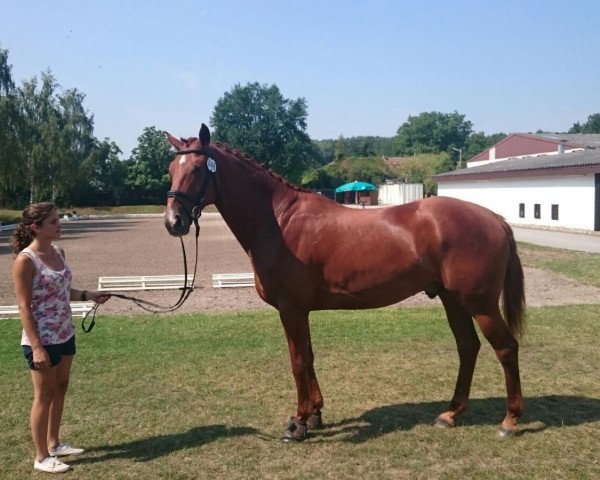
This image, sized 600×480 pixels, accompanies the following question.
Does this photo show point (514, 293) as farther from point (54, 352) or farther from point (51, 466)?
point (51, 466)

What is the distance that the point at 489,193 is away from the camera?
35.4m

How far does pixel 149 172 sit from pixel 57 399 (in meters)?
64.2

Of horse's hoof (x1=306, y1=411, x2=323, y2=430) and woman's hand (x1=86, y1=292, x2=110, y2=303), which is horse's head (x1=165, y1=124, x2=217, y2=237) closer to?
woman's hand (x1=86, y1=292, x2=110, y2=303)

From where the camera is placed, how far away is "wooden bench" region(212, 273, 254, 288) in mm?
11969

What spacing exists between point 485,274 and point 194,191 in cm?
249

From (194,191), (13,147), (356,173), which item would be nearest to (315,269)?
(194,191)

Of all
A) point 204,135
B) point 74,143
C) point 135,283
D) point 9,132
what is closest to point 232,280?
point 135,283

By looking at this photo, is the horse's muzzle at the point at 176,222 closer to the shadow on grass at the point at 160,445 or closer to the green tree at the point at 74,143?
the shadow on grass at the point at 160,445

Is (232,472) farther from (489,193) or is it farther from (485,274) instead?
(489,193)

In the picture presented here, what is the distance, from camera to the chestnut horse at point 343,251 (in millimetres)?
4324

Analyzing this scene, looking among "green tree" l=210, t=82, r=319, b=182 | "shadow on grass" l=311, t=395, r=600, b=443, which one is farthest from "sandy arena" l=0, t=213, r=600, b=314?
"green tree" l=210, t=82, r=319, b=182

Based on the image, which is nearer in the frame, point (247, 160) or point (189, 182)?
point (189, 182)

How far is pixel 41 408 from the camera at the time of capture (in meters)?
3.84

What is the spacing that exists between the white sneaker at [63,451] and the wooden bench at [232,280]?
7814mm
